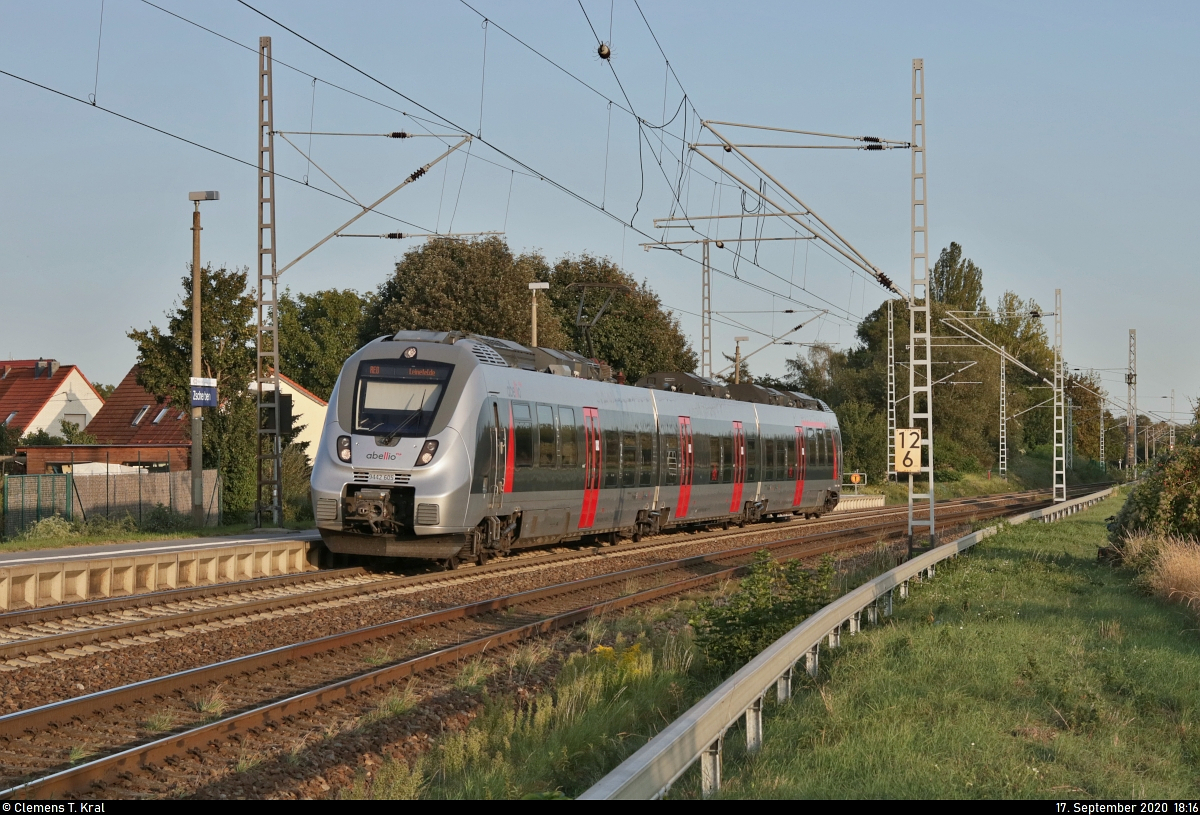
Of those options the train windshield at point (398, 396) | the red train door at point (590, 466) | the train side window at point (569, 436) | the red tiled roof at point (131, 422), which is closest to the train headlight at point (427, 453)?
the train windshield at point (398, 396)

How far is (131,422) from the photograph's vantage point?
5969 centimetres

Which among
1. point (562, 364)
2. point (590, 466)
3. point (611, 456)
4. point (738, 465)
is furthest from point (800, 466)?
point (562, 364)

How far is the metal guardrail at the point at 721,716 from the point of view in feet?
17.7

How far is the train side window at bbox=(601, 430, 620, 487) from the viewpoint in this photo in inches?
923

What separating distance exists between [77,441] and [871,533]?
47.8 meters

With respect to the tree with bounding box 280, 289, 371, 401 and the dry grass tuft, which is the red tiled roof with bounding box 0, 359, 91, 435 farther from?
the dry grass tuft

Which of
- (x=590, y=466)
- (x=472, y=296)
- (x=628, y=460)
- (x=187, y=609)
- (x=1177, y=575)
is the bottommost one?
(x=187, y=609)

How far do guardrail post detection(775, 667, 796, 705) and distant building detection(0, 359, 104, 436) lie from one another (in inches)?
3011

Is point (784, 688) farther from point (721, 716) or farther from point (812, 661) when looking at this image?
point (721, 716)

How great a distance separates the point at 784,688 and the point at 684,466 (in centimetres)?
1839

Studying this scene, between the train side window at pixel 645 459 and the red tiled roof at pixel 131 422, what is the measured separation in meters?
33.1

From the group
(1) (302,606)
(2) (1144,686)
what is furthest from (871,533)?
(2) (1144,686)

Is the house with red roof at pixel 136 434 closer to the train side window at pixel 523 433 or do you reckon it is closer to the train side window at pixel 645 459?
the train side window at pixel 645 459

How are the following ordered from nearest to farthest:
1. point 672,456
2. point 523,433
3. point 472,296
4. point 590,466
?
point 523,433 → point 590,466 → point 672,456 → point 472,296
